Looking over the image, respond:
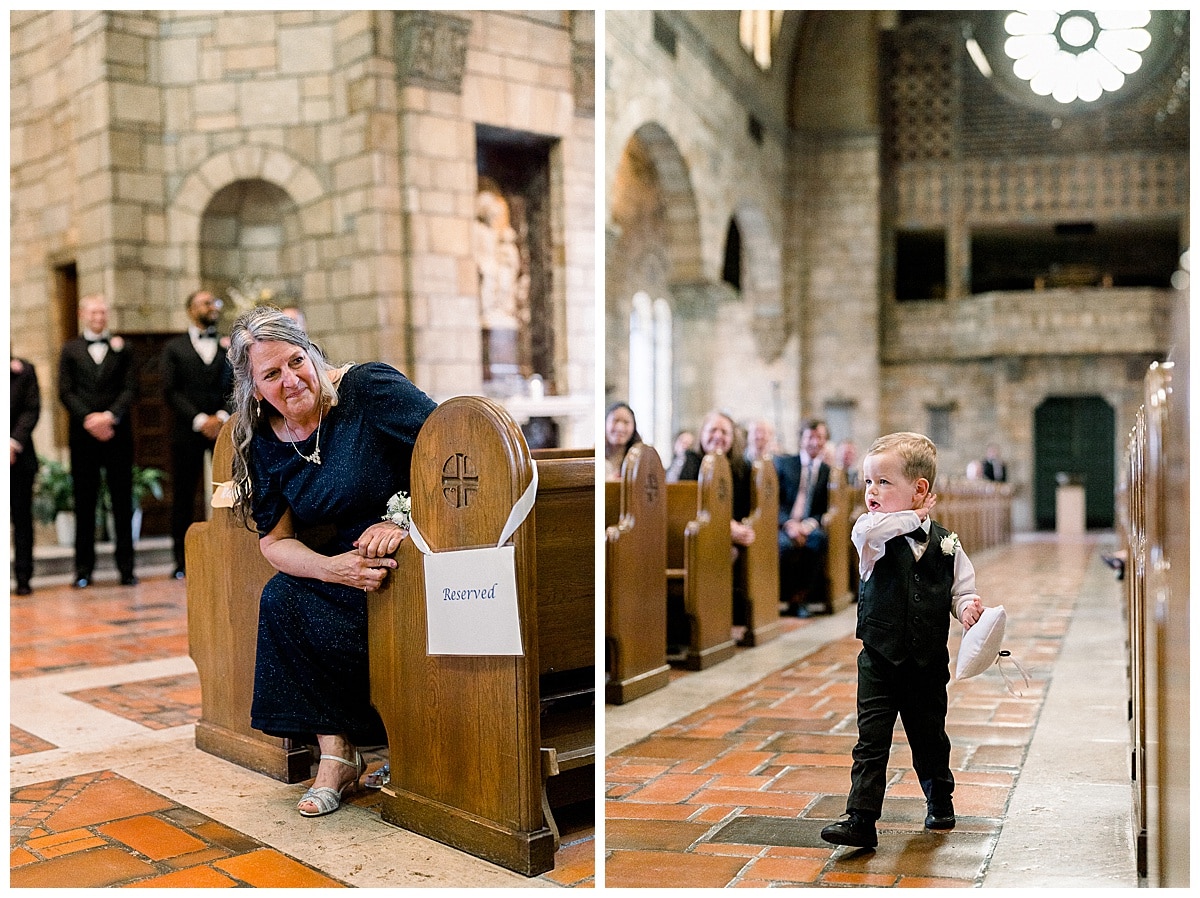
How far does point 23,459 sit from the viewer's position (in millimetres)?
6559

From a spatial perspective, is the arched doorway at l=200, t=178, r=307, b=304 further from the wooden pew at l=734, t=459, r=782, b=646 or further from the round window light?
the round window light

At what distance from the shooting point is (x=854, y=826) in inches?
94.5

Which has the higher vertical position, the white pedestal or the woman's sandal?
the woman's sandal

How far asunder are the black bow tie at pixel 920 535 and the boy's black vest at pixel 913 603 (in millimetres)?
11

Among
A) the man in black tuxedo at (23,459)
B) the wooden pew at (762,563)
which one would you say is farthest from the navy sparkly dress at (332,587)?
the man in black tuxedo at (23,459)

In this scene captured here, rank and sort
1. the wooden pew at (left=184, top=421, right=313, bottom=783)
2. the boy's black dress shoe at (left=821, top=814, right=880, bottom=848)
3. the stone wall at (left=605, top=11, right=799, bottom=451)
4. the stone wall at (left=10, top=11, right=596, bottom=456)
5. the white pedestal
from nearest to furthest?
1. the boy's black dress shoe at (left=821, top=814, right=880, bottom=848)
2. the wooden pew at (left=184, top=421, right=313, bottom=783)
3. the stone wall at (left=10, top=11, right=596, bottom=456)
4. the stone wall at (left=605, top=11, right=799, bottom=451)
5. the white pedestal

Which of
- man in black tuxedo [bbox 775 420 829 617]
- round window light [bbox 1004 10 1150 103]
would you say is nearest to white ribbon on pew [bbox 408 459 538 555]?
man in black tuxedo [bbox 775 420 829 617]

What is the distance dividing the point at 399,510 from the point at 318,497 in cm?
23

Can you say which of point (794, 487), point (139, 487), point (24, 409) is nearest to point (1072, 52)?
point (794, 487)

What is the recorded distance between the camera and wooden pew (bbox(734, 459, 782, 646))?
5.14 metres

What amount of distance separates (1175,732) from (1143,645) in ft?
1.56

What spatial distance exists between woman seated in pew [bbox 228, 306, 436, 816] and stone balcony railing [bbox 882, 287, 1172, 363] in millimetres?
18146

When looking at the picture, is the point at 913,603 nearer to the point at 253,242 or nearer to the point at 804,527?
the point at 804,527

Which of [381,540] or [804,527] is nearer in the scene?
[381,540]
